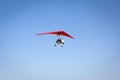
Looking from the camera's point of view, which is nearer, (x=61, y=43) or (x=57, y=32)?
(x=61, y=43)

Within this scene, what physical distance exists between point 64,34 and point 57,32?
4.71ft

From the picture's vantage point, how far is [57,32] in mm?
28328

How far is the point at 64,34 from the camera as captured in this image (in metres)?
29.3

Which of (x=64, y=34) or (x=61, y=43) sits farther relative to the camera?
(x=64, y=34)

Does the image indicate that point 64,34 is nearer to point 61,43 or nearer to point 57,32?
point 57,32

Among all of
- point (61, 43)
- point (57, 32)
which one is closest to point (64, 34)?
point (57, 32)

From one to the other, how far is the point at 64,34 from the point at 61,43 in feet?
10.8

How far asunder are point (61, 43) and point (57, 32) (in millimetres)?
2636

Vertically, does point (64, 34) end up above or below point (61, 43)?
above

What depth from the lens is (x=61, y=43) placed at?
26281 millimetres

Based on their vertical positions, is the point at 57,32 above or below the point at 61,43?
above
